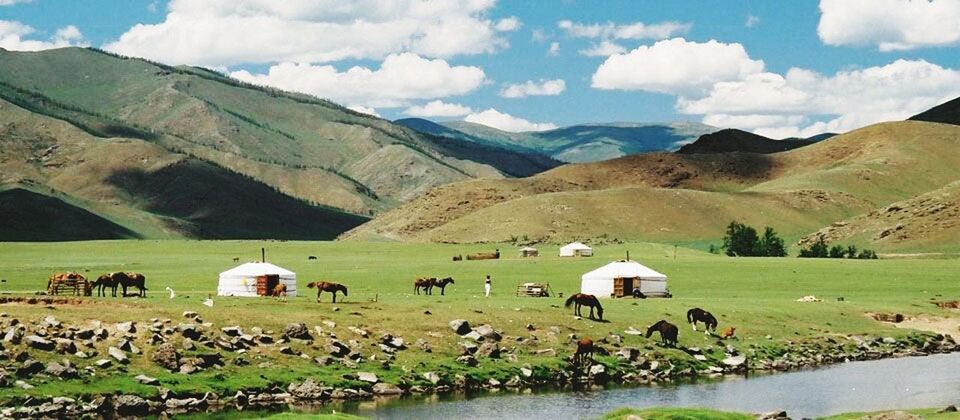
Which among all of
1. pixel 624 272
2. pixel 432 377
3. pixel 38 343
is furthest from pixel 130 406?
pixel 624 272

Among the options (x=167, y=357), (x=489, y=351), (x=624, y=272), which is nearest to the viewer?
(x=167, y=357)

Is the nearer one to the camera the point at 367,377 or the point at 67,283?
the point at 367,377

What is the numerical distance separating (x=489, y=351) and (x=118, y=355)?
15.4 m

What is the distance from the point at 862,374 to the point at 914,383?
460 cm

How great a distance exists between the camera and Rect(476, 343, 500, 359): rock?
55.0 metres

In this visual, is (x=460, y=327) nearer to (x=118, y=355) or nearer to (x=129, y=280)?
(x=118, y=355)

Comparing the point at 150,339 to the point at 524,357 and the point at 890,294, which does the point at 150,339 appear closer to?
the point at 524,357

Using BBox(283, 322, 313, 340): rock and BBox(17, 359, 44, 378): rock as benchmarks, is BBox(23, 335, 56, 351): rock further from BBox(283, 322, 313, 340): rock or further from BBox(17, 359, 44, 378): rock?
BBox(283, 322, 313, 340): rock

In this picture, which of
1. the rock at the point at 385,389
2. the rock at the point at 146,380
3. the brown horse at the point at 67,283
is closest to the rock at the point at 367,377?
the rock at the point at 385,389

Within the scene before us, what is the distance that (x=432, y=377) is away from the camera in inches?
2021

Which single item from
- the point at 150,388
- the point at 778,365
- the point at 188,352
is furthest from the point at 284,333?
the point at 778,365

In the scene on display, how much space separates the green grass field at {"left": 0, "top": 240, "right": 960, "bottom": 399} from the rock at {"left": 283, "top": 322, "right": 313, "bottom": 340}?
55cm

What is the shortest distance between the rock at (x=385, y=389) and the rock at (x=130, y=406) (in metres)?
8.85

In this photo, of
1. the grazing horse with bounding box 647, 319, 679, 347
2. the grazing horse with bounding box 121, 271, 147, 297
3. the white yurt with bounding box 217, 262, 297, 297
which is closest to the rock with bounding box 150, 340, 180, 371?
the grazing horse with bounding box 121, 271, 147, 297
